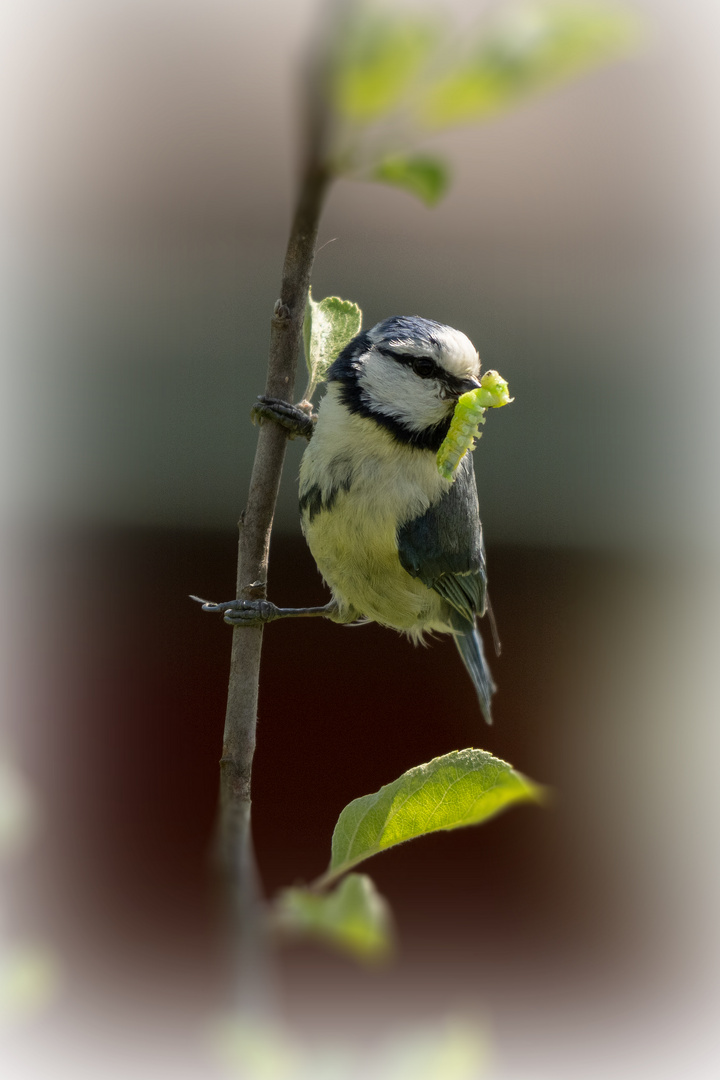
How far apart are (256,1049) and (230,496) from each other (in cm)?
211

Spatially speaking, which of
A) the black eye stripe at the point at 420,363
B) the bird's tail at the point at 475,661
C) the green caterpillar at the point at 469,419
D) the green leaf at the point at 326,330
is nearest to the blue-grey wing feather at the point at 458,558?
the bird's tail at the point at 475,661

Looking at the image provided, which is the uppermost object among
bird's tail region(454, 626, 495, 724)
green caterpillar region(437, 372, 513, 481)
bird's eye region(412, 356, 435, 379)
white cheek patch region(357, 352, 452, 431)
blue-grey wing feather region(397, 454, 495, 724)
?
bird's eye region(412, 356, 435, 379)

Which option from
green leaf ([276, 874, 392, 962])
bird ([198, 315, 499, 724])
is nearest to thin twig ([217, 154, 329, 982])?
green leaf ([276, 874, 392, 962])

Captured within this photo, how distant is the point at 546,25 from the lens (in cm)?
19

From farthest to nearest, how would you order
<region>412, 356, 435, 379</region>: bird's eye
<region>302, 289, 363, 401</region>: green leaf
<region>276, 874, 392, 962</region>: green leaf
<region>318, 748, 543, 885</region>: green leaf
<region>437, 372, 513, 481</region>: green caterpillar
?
<region>412, 356, 435, 379</region>: bird's eye → <region>437, 372, 513, 481</region>: green caterpillar → <region>302, 289, 363, 401</region>: green leaf → <region>318, 748, 543, 885</region>: green leaf → <region>276, 874, 392, 962</region>: green leaf

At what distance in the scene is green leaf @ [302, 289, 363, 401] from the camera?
2.03ft

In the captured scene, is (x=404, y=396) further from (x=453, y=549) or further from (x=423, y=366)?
(x=453, y=549)

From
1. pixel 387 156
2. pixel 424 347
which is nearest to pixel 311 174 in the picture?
pixel 387 156

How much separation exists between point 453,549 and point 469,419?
365 mm

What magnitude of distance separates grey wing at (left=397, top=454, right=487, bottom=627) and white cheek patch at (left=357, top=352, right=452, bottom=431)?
10 centimetres

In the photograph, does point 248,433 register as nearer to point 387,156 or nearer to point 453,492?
point 453,492

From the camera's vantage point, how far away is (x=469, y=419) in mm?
728

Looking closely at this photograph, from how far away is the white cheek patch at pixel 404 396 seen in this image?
994 millimetres

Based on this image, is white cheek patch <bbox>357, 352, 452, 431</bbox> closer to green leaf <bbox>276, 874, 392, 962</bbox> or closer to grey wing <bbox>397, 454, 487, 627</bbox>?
grey wing <bbox>397, 454, 487, 627</bbox>
